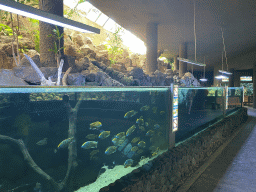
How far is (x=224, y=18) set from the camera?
8680mm

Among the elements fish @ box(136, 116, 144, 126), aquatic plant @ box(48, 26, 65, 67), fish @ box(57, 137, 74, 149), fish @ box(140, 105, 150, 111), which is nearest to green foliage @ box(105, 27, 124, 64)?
aquatic plant @ box(48, 26, 65, 67)

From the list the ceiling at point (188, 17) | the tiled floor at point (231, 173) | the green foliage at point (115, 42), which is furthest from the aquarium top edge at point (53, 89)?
the green foliage at point (115, 42)

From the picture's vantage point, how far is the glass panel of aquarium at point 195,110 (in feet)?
11.5

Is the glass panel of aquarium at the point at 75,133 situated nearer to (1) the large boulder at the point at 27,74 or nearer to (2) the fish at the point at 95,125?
(2) the fish at the point at 95,125

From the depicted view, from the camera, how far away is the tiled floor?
2.82 meters

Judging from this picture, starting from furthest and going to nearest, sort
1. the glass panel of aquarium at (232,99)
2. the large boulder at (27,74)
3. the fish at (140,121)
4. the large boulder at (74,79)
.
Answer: the glass panel of aquarium at (232,99) → the large boulder at (74,79) → the large boulder at (27,74) → the fish at (140,121)

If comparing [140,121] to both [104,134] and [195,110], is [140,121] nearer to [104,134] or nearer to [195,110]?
[104,134]

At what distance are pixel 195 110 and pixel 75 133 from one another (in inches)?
127

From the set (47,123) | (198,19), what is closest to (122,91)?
(47,123)

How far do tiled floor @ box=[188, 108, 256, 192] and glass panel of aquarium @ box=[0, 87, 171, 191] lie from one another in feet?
4.13

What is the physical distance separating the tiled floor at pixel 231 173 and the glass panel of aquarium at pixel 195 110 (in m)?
0.77

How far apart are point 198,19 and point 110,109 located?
896 cm

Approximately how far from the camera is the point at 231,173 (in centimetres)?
333

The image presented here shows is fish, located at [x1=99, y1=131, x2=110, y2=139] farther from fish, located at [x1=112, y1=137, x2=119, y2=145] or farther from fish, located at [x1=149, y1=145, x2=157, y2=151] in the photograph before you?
fish, located at [x1=149, y1=145, x2=157, y2=151]
